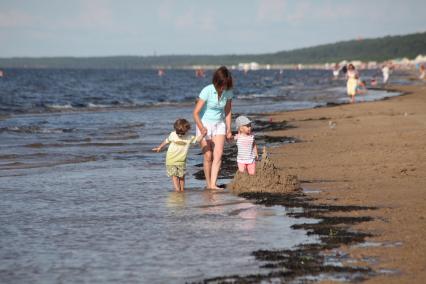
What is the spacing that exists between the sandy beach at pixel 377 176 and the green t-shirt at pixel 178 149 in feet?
5.42

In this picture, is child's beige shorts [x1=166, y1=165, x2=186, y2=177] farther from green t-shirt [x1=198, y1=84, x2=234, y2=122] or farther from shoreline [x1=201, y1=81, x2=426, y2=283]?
shoreline [x1=201, y1=81, x2=426, y2=283]

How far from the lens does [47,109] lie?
3966 cm

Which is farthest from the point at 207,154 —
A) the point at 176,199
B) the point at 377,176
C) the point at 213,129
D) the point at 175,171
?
the point at 377,176

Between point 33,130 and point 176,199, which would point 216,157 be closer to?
point 176,199

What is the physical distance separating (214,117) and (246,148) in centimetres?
60

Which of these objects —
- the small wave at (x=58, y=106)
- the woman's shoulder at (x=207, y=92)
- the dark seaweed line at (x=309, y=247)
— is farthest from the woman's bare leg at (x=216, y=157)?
the small wave at (x=58, y=106)

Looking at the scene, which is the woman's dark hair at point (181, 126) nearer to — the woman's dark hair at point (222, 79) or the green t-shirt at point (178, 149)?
the green t-shirt at point (178, 149)

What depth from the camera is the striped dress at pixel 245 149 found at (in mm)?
10867

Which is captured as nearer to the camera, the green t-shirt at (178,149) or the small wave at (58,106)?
the green t-shirt at (178,149)

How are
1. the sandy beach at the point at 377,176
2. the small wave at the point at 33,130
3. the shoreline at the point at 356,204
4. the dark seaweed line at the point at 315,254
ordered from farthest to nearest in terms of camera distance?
the small wave at the point at 33,130
the sandy beach at the point at 377,176
the shoreline at the point at 356,204
the dark seaweed line at the point at 315,254

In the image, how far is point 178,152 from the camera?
36.0ft

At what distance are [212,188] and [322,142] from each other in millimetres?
5919

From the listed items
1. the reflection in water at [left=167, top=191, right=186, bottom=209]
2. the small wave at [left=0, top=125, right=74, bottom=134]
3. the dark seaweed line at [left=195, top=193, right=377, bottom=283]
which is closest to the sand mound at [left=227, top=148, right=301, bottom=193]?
the reflection in water at [left=167, top=191, right=186, bottom=209]

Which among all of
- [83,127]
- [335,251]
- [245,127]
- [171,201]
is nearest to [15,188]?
[171,201]
